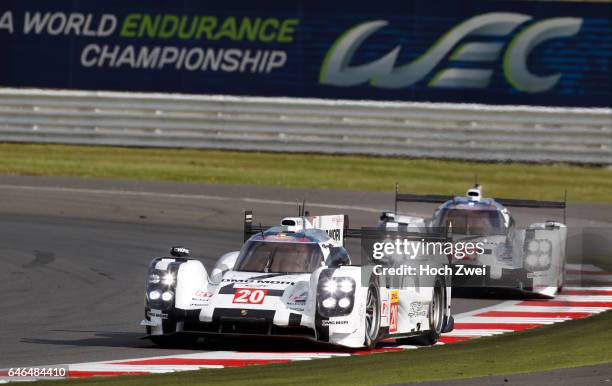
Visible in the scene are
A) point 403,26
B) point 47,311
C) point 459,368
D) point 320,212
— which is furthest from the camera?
point 403,26

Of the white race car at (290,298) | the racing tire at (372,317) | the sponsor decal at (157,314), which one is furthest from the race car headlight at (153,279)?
the racing tire at (372,317)

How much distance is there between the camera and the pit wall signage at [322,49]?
30.1 metres

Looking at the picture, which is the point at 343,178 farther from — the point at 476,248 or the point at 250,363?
the point at 250,363

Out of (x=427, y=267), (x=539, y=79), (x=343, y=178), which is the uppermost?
(x=539, y=79)

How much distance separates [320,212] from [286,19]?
830 cm

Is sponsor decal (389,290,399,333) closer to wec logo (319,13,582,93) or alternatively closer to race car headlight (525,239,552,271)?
race car headlight (525,239,552,271)

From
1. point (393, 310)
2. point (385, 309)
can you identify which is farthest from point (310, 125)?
point (385, 309)

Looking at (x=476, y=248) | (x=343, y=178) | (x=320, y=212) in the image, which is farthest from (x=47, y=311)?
(x=343, y=178)

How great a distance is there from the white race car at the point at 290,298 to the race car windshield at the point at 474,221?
13.5 feet

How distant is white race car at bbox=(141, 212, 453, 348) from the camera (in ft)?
39.8

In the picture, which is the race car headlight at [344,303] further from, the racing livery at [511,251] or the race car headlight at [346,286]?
the racing livery at [511,251]

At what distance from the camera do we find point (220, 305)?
12.3 metres

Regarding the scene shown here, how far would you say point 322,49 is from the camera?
31.2 metres

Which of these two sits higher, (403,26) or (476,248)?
(403,26)
